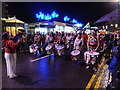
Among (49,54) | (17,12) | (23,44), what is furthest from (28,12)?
(49,54)

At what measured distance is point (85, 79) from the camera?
532cm

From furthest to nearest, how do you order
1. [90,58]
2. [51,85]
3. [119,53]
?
[90,58], [51,85], [119,53]

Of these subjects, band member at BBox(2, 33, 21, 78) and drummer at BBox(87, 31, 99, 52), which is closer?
band member at BBox(2, 33, 21, 78)

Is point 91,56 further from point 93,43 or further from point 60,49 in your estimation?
point 60,49

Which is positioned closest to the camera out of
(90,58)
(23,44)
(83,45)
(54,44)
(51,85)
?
(51,85)

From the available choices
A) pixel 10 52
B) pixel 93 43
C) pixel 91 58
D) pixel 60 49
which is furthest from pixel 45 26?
pixel 10 52

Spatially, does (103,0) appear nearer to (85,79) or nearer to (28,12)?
(85,79)

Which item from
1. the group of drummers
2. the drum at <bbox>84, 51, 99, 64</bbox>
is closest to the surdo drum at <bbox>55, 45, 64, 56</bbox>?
the group of drummers

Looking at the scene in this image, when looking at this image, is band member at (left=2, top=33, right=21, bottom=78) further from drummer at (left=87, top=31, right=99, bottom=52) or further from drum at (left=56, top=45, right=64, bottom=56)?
drum at (left=56, top=45, right=64, bottom=56)

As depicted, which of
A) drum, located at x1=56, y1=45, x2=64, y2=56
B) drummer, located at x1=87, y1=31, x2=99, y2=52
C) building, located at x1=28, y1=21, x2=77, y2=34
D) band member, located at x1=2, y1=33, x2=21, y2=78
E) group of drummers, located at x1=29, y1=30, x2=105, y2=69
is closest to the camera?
band member, located at x1=2, y1=33, x2=21, y2=78

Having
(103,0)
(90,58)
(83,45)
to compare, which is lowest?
(90,58)

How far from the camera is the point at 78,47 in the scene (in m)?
7.95

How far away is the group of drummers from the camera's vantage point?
6719 mm

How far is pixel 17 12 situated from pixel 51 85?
32.2 metres
